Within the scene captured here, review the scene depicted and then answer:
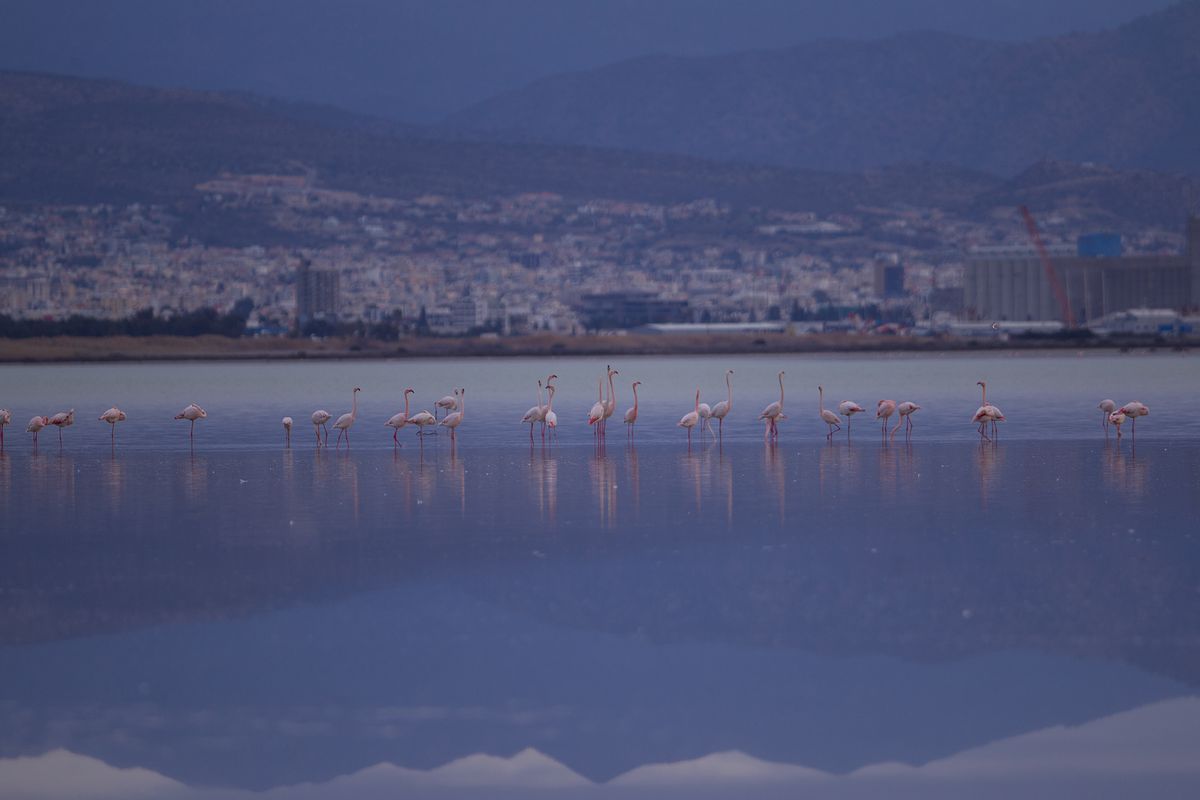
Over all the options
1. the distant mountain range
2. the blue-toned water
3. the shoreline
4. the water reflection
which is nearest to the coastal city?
the distant mountain range

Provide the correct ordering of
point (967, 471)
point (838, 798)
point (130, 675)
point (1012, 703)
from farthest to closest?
1. point (967, 471)
2. point (130, 675)
3. point (1012, 703)
4. point (838, 798)

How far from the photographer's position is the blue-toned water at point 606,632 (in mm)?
7336

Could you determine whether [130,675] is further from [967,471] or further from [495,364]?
[495,364]

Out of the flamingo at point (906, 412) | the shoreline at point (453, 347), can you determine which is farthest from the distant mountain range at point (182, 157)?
the flamingo at point (906, 412)

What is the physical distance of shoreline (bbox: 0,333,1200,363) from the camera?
92.6 metres

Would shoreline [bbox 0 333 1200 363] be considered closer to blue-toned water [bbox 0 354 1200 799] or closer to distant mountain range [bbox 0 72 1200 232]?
distant mountain range [bbox 0 72 1200 232]

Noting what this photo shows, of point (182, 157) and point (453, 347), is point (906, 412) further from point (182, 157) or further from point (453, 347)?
point (182, 157)

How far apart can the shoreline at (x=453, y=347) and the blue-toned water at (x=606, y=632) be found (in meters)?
75.7

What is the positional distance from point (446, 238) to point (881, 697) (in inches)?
7104

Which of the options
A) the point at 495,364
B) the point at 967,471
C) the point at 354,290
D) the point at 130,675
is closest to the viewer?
the point at 130,675

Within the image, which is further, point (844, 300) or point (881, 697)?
point (844, 300)

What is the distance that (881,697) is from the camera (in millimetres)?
8188

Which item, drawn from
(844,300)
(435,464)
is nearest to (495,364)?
(435,464)

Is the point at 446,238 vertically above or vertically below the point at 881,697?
above
